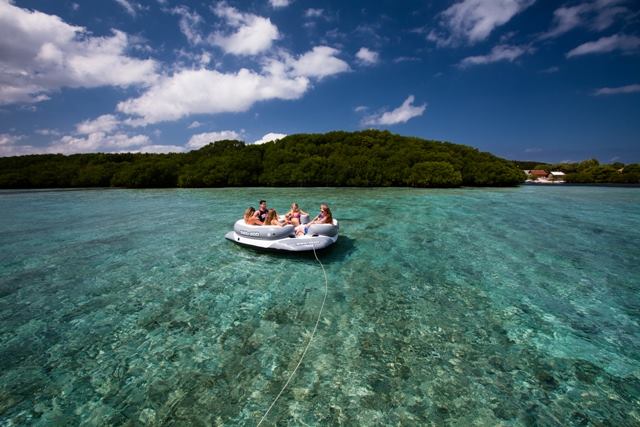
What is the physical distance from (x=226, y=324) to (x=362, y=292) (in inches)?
131

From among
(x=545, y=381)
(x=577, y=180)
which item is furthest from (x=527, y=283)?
(x=577, y=180)

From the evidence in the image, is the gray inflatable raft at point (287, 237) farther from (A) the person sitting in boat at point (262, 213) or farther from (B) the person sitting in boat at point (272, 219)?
(A) the person sitting in boat at point (262, 213)

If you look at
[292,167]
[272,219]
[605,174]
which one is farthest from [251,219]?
[605,174]

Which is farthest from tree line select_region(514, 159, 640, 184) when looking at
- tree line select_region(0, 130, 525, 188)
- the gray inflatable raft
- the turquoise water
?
the gray inflatable raft

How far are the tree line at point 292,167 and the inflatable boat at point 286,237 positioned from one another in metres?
41.6

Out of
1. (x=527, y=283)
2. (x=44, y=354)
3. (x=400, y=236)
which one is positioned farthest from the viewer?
(x=400, y=236)

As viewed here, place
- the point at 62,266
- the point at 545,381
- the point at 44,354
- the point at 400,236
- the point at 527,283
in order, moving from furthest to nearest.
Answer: the point at 400,236, the point at 62,266, the point at 527,283, the point at 44,354, the point at 545,381

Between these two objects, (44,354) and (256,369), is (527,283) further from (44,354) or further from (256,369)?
(44,354)

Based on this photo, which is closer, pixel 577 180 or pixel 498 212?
pixel 498 212

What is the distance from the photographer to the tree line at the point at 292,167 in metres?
51.8

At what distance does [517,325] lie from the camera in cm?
588

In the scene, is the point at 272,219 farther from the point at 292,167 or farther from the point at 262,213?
the point at 292,167

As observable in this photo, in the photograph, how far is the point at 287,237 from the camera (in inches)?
389

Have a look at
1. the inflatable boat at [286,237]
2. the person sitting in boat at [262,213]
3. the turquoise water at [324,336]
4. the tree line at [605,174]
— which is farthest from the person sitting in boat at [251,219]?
the tree line at [605,174]
